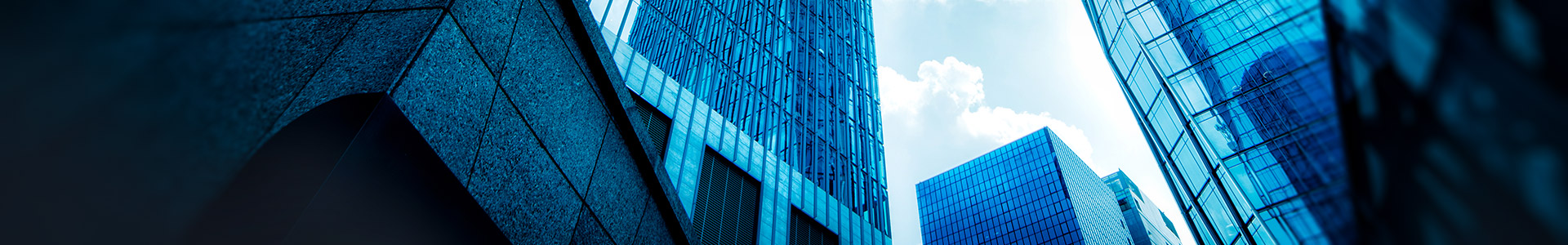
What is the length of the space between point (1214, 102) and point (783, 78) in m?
24.7

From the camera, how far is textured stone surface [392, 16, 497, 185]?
252 inches

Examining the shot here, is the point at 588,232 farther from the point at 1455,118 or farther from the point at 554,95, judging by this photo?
the point at 1455,118

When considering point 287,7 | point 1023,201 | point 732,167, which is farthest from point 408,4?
point 1023,201

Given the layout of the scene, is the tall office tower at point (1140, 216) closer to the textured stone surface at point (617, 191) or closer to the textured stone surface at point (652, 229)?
the textured stone surface at point (652, 229)

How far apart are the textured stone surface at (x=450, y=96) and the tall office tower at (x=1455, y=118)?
6.03m

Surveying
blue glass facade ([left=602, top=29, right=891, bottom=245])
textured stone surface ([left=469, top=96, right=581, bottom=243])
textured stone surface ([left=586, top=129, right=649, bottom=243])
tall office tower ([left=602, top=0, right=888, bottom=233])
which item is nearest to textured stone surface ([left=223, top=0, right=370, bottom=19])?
textured stone surface ([left=469, top=96, right=581, bottom=243])

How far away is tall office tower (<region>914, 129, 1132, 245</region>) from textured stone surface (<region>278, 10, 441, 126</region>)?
106 m

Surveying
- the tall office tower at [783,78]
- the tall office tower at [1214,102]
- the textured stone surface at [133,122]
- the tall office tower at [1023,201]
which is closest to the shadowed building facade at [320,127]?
the textured stone surface at [133,122]

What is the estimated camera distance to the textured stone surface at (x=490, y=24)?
7.06 m

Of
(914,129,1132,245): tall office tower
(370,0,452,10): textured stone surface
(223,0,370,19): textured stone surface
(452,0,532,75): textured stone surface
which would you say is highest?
(914,129,1132,245): tall office tower

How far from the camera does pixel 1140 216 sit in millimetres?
135000

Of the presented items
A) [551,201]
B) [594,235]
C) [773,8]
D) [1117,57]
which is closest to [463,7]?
[551,201]

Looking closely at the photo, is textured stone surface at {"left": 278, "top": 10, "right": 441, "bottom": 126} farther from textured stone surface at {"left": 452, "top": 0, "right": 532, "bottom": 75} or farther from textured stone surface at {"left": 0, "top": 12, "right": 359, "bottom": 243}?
textured stone surface at {"left": 0, "top": 12, "right": 359, "bottom": 243}

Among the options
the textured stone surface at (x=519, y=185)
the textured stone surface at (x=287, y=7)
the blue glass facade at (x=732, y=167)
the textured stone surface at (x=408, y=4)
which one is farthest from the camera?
the blue glass facade at (x=732, y=167)
